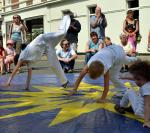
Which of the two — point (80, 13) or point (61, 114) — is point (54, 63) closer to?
point (61, 114)

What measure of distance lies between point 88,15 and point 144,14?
4.99 m

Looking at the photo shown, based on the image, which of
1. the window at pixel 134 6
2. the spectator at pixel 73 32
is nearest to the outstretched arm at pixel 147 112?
the spectator at pixel 73 32

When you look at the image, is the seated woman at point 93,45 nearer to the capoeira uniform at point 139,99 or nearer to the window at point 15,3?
the capoeira uniform at point 139,99

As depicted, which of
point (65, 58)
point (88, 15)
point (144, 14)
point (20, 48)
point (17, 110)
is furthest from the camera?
point (88, 15)

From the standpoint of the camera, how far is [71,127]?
4934 millimetres

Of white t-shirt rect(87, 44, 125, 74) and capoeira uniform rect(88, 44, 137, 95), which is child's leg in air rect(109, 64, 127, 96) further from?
white t-shirt rect(87, 44, 125, 74)

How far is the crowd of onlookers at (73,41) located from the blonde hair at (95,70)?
5.87 meters

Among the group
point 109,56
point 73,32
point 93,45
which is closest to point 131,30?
point 93,45

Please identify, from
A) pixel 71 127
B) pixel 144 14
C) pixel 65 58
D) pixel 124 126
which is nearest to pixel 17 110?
pixel 71 127

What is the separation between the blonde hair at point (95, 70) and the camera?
19.0ft

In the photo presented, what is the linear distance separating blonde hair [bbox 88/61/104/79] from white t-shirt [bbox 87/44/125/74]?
0.38 meters

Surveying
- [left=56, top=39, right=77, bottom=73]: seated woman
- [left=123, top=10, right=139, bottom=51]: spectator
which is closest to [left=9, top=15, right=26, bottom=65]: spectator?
[left=56, top=39, right=77, bottom=73]: seated woman

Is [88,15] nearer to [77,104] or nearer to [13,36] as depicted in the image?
[13,36]

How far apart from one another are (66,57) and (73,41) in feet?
3.01
